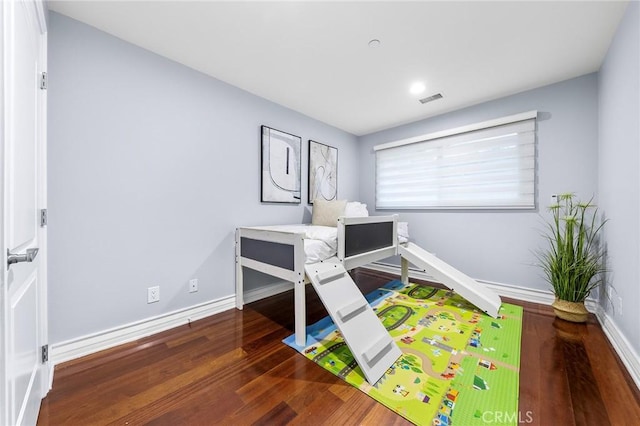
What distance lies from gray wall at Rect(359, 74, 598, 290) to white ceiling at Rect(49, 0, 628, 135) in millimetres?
199

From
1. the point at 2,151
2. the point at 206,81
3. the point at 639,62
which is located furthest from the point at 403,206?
the point at 2,151

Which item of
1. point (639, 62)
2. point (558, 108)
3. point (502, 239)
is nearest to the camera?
point (639, 62)

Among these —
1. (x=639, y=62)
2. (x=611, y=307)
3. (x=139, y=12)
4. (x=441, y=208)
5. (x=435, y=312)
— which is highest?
(x=139, y=12)

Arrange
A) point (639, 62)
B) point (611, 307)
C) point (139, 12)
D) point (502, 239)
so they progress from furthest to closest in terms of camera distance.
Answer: point (502, 239)
point (611, 307)
point (139, 12)
point (639, 62)

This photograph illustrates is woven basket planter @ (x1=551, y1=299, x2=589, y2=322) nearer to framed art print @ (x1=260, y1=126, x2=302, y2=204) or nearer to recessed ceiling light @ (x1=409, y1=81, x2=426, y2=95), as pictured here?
recessed ceiling light @ (x1=409, y1=81, x2=426, y2=95)

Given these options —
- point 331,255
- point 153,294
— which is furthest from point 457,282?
point 153,294

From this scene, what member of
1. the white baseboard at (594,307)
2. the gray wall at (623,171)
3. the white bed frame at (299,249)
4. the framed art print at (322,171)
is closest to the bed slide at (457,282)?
the white bed frame at (299,249)

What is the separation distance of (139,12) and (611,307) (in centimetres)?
392

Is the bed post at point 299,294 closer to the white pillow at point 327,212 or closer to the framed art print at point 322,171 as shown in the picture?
the white pillow at point 327,212

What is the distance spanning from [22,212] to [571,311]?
11.6ft

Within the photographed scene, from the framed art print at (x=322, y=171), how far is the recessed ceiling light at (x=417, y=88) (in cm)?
131

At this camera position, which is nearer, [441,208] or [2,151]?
[2,151]

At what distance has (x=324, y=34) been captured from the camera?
178 cm

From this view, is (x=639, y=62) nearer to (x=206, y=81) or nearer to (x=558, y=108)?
(x=558, y=108)
